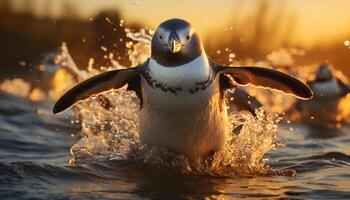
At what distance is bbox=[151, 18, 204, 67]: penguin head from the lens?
652cm

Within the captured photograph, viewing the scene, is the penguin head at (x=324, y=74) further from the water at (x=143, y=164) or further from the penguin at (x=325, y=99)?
the water at (x=143, y=164)

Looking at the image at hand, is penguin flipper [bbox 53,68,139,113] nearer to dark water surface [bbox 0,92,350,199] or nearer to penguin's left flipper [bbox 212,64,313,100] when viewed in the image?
dark water surface [bbox 0,92,350,199]

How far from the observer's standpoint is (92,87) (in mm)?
7457

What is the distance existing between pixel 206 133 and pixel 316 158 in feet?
7.08

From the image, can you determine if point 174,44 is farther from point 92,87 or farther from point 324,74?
point 324,74

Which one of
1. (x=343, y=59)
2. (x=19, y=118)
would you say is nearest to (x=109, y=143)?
(x=19, y=118)

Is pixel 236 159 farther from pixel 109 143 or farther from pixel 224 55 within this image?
pixel 224 55

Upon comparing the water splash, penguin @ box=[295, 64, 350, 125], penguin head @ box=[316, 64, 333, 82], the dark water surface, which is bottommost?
the dark water surface

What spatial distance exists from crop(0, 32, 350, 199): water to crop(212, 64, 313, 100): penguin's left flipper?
0.62m

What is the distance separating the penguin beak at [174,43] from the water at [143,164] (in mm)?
1020

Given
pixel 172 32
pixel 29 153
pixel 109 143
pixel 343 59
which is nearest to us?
pixel 172 32

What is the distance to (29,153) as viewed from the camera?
29.9 feet

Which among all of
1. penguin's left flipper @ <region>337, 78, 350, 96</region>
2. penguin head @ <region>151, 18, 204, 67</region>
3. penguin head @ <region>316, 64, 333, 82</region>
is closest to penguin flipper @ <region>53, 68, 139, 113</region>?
penguin head @ <region>151, 18, 204, 67</region>

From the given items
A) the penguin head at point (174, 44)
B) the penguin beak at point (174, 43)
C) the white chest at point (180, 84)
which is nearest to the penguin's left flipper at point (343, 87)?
the white chest at point (180, 84)
